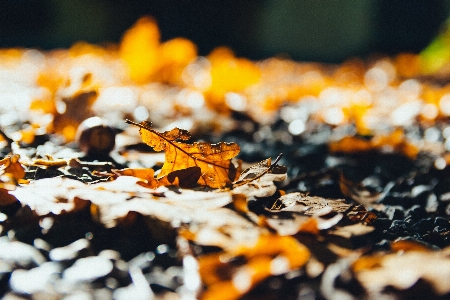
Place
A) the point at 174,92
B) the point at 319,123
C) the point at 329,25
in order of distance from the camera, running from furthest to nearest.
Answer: the point at 329,25 → the point at 174,92 → the point at 319,123

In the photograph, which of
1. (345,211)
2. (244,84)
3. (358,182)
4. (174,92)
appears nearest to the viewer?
(345,211)

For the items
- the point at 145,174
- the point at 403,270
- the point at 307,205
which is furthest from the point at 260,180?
the point at 403,270

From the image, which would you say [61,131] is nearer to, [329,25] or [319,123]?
[319,123]

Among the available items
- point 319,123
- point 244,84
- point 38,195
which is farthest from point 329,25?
point 38,195

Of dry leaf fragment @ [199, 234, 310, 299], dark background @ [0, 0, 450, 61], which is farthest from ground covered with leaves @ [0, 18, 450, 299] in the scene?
dark background @ [0, 0, 450, 61]

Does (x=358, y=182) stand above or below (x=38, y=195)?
below

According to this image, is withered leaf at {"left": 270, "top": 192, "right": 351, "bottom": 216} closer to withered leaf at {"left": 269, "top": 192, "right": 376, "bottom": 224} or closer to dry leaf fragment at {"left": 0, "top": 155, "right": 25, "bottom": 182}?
withered leaf at {"left": 269, "top": 192, "right": 376, "bottom": 224}

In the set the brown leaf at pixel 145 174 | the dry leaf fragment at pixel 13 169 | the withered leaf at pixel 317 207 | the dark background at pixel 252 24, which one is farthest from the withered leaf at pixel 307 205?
the dark background at pixel 252 24
